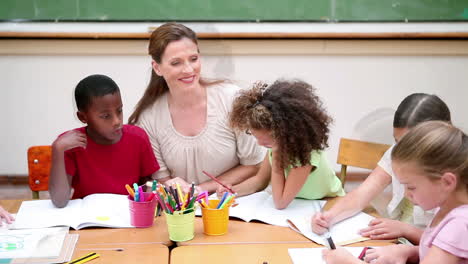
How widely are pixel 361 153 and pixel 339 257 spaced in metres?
0.91

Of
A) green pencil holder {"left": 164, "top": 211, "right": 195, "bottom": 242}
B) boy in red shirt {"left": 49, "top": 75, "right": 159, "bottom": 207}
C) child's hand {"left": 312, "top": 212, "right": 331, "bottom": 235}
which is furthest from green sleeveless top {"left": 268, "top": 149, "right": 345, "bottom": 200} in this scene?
boy in red shirt {"left": 49, "top": 75, "right": 159, "bottom": 207}

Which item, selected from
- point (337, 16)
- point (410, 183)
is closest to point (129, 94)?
point (337, 16)

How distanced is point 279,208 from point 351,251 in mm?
378

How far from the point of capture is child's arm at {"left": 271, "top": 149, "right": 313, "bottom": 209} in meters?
1.76

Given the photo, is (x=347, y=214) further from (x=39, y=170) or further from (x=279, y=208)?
(x=39, y=170)

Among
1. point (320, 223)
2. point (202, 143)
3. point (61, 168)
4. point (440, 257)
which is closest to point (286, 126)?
point (320, 223)

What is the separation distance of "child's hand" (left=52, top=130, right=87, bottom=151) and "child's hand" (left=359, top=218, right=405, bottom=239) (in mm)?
967

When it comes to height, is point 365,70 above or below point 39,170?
above

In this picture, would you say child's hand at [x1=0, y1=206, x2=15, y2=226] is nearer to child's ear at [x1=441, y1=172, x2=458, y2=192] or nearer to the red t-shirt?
the red t-shirt

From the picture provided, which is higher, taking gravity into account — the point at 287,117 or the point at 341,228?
the point at 287,117

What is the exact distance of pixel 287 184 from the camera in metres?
1.77

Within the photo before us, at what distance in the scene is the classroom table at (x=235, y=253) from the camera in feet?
4.55

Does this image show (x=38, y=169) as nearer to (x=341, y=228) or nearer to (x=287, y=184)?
(x=287, y=184)

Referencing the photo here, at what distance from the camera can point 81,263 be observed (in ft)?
4.51
